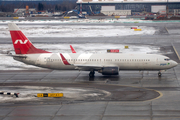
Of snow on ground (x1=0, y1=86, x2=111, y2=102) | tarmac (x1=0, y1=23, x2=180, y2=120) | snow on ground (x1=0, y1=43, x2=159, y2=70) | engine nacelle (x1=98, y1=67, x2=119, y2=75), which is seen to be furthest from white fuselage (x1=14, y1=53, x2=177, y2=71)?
snow on ground (x1=0, y1=43, x2=159, y2=70)

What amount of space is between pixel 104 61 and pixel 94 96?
1087cm

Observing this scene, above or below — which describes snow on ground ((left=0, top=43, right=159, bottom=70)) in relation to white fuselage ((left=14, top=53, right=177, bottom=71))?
below

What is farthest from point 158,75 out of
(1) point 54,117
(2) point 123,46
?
(2) point 123,46

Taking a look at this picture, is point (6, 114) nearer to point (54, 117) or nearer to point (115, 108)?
point (54, 117)

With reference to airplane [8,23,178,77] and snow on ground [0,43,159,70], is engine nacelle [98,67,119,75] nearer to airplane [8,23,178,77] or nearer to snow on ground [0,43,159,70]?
airplane [8,23,178,77]

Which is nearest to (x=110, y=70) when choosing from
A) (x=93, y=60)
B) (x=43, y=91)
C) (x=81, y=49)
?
(x=93, y=60)

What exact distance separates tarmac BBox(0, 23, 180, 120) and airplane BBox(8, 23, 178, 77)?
176 centimetres

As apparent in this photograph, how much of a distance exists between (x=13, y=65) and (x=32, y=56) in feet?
40.5

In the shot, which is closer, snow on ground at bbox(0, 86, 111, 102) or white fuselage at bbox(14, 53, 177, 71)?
snow on ground at bbox(0, 86, 111, 102)

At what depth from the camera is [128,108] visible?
30.5m

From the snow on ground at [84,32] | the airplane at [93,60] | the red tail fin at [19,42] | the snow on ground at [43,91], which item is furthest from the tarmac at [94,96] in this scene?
the snow on ground at [84,32]

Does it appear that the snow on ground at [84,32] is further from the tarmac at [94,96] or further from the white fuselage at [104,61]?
the white fuselage at [104,61]

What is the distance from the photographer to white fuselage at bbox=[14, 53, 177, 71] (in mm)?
44562

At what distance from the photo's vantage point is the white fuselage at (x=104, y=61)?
44562 mm
